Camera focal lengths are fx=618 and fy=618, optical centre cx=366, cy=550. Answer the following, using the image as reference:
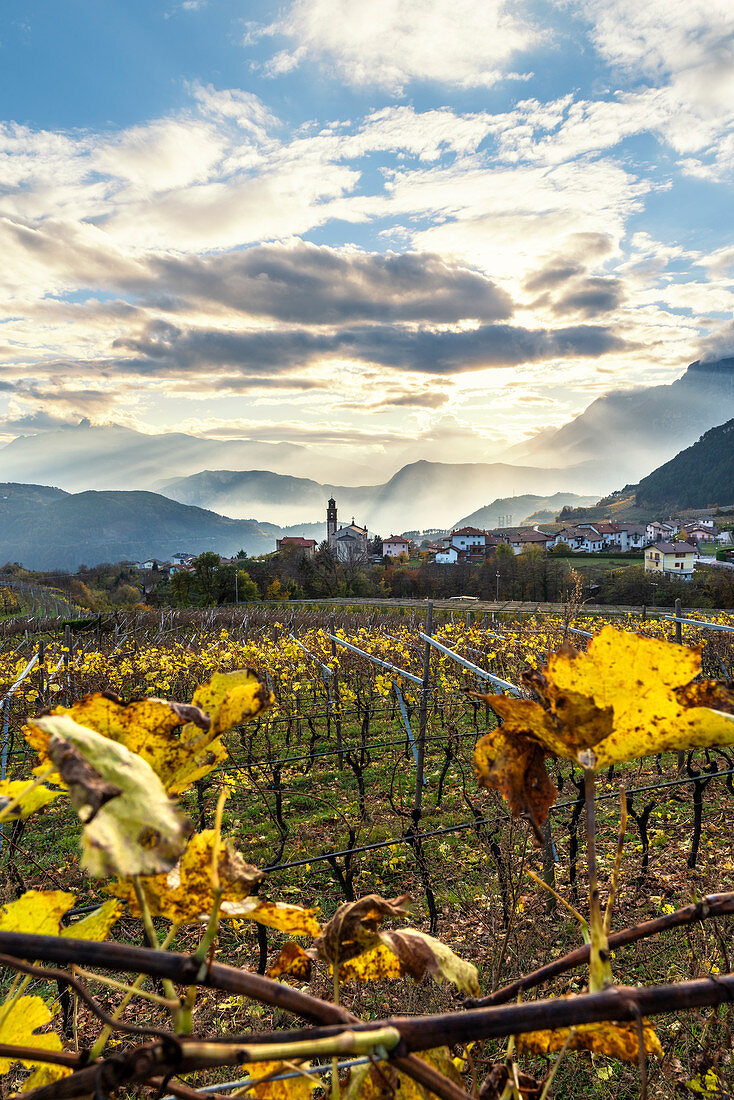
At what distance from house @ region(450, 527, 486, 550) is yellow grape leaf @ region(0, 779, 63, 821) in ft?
281

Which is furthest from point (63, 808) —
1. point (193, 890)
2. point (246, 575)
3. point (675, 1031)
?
point (246, 575)

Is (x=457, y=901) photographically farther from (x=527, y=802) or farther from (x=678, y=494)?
(x=678, y=494)

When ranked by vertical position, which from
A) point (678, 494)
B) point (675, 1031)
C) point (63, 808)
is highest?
point (678, 494)

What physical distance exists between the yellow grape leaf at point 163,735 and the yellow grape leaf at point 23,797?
0.19 ft

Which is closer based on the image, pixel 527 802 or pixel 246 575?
pixel 527 802

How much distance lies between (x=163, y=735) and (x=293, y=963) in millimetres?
284

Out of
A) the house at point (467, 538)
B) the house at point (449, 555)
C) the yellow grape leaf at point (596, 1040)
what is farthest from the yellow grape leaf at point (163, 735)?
the house at point (467, 538)

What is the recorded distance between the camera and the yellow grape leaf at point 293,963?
579 millimetres

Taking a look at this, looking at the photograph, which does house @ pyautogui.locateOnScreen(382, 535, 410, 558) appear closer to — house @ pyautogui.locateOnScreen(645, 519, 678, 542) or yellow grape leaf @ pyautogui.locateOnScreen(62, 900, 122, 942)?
house @ pyautogui.locateOnScreen(645, 519, 678, 542)

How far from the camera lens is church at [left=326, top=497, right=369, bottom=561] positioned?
78.8 meters

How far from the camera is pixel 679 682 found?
0.51 m

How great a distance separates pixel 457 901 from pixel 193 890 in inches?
234

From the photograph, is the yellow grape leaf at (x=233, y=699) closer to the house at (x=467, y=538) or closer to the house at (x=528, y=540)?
the house at (x=528, y=540)

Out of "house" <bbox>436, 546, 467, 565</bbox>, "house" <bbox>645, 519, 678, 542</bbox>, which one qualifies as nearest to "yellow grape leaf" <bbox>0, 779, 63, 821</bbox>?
"house" <bbox>436, 546, 467, 565</bbox>
